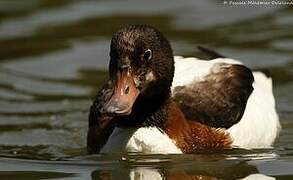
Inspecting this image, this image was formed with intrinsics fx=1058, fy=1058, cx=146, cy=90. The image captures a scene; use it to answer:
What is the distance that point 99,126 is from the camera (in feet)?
33.4

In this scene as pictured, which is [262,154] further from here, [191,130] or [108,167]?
[108,167]

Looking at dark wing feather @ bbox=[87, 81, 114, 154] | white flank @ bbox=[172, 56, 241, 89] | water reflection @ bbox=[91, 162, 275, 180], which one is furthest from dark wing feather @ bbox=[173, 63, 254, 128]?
water reflection @ bbox=[91, 162, 275, 180]

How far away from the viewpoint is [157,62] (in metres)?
9.63

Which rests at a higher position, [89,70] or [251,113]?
[251,113]

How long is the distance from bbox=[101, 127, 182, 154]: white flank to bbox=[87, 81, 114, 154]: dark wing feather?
0.63 feet

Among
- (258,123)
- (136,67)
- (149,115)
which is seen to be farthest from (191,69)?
(136,67)

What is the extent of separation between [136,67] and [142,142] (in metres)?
0.78

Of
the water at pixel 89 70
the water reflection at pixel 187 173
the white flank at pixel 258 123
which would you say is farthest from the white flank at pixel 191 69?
the water reflection at pixel 187 173

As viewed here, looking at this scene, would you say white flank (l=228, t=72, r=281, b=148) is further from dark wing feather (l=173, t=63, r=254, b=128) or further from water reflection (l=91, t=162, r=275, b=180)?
water reflection (l=91, t=162, r=275, b=180)

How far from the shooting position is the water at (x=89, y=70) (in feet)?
31.0

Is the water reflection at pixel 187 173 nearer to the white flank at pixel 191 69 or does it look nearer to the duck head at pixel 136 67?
the duck head at pixel 136 67

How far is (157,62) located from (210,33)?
20.1ft

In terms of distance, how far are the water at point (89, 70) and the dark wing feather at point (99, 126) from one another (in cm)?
19

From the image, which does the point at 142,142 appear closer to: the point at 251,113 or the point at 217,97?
the point at 217,97
